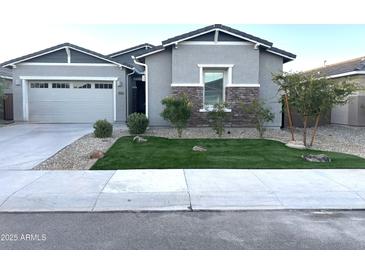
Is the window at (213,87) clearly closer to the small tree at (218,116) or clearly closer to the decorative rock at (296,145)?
the small tree at (218,116)

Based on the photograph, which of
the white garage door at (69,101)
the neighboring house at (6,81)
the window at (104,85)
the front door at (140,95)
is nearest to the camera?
the white garage door at (69,101)

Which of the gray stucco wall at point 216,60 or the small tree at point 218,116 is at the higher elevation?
the gray stucco wall at point 216,60

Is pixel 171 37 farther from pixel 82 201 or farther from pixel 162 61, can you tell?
pixel 82 201

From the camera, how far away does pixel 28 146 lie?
11211mm

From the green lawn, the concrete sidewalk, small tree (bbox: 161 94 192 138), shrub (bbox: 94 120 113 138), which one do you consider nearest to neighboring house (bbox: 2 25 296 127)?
small tree (bbox: 161 94 192 138)

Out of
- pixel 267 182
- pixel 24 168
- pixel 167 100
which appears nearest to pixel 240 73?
pixel 167 100

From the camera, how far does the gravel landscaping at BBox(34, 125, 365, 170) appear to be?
8.83m

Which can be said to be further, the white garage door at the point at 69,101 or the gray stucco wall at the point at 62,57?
the white garage door at the point at 69,101

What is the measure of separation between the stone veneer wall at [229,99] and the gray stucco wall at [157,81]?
0.94 meters

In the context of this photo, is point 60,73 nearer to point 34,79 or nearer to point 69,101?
point 34,79

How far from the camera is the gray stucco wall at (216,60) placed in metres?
15.2

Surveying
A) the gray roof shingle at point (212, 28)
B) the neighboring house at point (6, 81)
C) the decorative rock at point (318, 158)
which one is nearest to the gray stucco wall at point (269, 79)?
the gray roof shingle at point (212, 28)

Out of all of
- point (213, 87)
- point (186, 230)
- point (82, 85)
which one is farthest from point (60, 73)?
point (186, 230)

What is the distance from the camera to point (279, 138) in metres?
13.5
